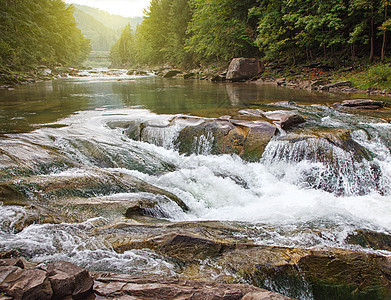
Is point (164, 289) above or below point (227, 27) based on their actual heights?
below

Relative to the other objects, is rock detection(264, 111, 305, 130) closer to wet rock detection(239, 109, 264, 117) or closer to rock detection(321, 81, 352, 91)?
wet rock detection(239, 109, 264, 117)

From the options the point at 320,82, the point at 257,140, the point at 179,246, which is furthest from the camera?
the point at 320,82

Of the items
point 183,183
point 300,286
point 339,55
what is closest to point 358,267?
point 300,286

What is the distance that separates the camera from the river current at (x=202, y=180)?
11.2 feet

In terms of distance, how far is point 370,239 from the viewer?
385 centimetres

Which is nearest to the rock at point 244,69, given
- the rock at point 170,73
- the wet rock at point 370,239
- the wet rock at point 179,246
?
the rock at point 170,73

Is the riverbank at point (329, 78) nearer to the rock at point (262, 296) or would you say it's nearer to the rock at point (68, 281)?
the rock at point (262, 296)

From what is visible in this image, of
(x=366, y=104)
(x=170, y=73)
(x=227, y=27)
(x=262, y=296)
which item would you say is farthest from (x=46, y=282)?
(x=170, y=73)

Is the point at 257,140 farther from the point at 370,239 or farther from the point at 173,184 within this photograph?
the point at 370,239

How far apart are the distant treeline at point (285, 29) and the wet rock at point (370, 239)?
48.8 ft

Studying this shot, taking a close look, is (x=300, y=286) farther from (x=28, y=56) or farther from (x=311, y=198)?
(x=28, y=56)

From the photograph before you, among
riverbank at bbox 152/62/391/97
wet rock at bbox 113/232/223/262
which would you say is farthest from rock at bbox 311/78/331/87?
wet rock at bbox 113/232/223/262

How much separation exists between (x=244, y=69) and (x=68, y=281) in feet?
75.5

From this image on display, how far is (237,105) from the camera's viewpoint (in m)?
11.5
